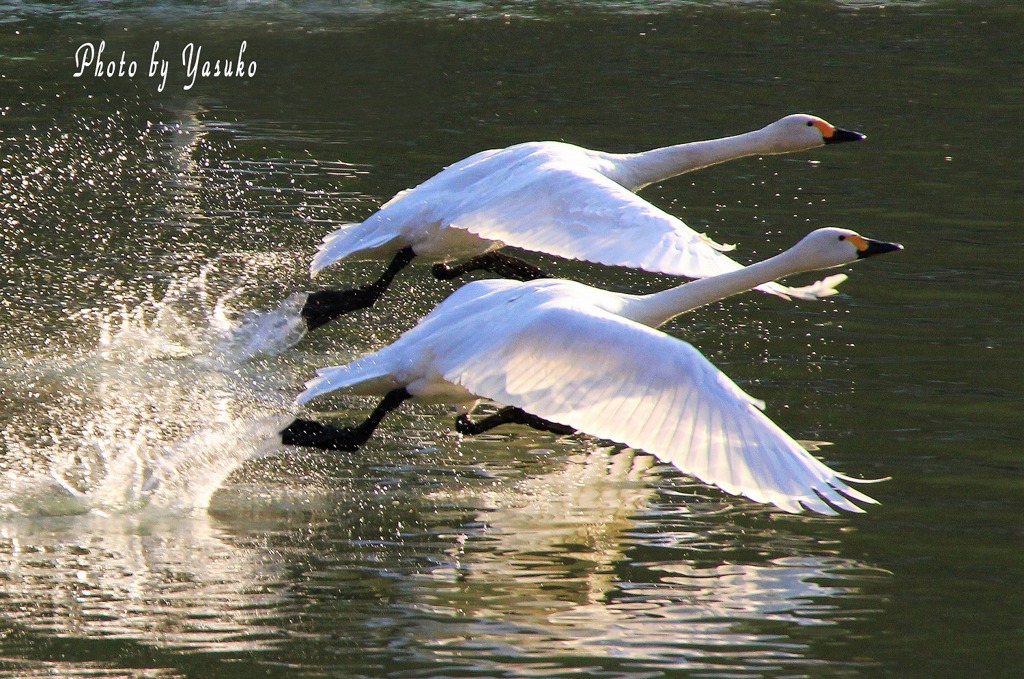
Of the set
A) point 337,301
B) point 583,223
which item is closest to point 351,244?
point 337,301

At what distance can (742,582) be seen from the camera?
21.9 feet

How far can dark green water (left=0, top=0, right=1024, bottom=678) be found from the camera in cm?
624

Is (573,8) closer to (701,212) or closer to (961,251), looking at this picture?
(701,212)

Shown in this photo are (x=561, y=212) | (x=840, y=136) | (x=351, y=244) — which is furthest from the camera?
(x=840, y=136)

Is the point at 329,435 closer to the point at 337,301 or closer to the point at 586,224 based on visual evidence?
the point at 586,224

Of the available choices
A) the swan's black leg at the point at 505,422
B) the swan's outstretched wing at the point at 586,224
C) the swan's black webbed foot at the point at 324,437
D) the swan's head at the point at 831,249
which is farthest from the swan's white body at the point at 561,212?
the swan's black webbed foot at the point at 324,437

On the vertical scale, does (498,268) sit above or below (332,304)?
above

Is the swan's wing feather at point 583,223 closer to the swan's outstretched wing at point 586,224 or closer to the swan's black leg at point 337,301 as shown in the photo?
the swan's outstretched wing at point 586,224

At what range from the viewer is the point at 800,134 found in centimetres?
1077

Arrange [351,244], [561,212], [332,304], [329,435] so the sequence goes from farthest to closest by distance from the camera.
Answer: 1. [332,304]
2. [351,244]
3. [561,212]
4. [329,435]

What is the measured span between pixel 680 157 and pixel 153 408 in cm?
362

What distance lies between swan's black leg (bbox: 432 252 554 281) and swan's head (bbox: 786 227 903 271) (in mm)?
2512

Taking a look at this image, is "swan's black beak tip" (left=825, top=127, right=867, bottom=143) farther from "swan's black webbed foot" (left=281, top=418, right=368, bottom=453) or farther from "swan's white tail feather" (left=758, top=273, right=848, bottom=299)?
"swan's black webbed foot" (left=281, top=418, right=368, bottom=453)

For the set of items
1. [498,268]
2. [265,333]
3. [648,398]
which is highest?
[498,268]
